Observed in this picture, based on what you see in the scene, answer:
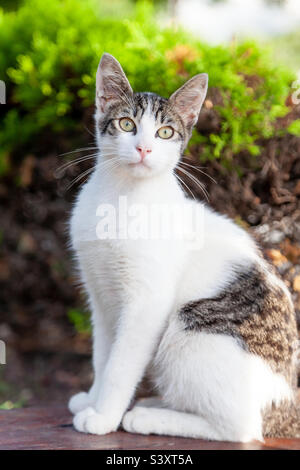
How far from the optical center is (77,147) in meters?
3.87

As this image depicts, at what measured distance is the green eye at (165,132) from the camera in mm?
2428

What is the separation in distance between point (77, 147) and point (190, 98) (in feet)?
5.02

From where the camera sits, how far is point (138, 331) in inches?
91.7

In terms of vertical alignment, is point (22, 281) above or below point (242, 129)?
below

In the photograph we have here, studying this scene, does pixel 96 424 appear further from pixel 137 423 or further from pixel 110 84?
pixel 110 84

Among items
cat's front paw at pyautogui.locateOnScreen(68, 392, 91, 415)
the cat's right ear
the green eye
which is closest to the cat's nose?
the green eye

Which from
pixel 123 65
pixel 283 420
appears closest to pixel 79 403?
pixel 283 420

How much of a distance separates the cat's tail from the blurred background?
0.68 metres

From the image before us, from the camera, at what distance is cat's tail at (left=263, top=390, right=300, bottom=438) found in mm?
2391

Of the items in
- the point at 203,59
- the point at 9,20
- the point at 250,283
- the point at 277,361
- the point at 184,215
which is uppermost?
the point at 9,20
